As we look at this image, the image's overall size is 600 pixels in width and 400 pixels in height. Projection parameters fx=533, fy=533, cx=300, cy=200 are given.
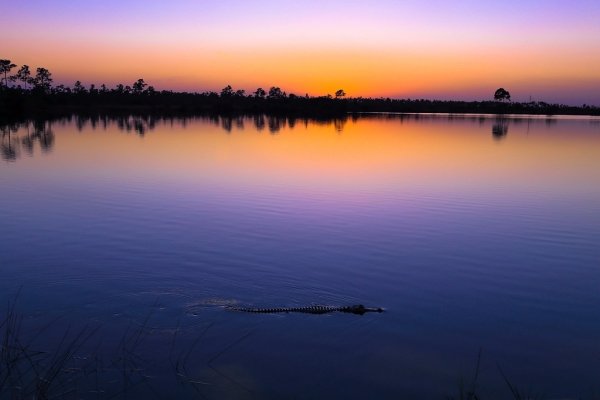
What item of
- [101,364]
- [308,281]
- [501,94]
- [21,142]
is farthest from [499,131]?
[501,94]

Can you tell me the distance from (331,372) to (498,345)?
2280 millimetres

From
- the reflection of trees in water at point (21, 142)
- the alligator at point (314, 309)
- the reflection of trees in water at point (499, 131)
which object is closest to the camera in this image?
the alligator at point (314, 309)

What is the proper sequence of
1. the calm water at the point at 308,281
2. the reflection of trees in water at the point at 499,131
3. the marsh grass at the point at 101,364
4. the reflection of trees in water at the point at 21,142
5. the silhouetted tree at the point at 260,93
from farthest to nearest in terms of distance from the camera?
the silhouetted tree at the point at 260,93, the reflection of trees in water at the point at 499,131, the reflection of trees in water at the point at 21,142, the calm water at the point at 308,281, the marsh grass at the point at 101,364

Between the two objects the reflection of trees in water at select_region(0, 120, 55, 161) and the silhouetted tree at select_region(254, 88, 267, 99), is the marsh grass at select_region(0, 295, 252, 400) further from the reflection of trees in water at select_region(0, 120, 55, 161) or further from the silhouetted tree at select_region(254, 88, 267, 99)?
the silhouetted tree at select_region(254, 88, 267, 99)

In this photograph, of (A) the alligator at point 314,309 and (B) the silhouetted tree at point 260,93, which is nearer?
(A) the alligator at point 314,309

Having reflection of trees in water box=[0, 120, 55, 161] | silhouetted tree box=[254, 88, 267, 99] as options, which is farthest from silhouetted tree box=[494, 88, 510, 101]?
reflection of trees in water box=[0, 120, 55, 161]

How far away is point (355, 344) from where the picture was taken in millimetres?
6562

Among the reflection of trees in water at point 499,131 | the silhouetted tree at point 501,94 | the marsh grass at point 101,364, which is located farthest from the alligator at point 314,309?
the silhouetted tree at point 501,94

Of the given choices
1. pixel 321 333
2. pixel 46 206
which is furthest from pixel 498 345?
pixel 46 206

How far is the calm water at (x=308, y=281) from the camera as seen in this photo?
19.1 ft

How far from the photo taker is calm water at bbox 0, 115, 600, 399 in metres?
5.84

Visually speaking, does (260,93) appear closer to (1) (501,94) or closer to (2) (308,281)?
(1) (501,94)

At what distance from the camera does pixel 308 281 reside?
8797 millimetres

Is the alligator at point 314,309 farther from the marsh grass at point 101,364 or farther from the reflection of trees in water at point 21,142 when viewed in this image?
the reflection of trees in water at point 21,142
